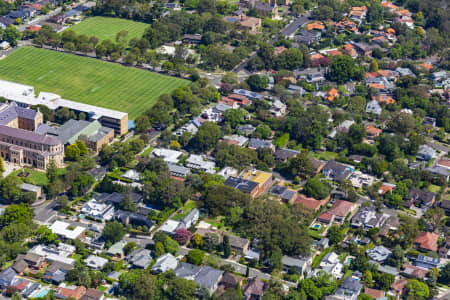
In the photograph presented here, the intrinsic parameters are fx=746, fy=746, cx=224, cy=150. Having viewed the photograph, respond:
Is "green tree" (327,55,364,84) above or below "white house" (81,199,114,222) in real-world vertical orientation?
above

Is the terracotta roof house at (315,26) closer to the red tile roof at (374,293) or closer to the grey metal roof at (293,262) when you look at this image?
the grey metal roof at (293,262)

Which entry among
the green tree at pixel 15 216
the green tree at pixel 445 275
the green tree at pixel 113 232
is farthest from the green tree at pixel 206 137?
the green tree at pixel 445 275

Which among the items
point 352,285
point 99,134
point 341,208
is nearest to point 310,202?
point 341,208

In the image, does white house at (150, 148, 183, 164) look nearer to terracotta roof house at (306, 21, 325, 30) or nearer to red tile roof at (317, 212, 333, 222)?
red tile roof at (317, 212, 333, 222)

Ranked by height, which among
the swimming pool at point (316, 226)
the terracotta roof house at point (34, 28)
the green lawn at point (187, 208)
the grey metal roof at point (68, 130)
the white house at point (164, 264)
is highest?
the white house at point (164, 264)

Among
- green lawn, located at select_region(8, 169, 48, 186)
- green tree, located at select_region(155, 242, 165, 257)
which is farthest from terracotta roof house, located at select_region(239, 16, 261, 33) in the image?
green tree, located at select_region(155, 242, 165, 257)

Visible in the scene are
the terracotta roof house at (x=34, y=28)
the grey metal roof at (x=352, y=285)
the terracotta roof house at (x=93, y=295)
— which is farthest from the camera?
the terracotta roof house at (x=34, y=28)

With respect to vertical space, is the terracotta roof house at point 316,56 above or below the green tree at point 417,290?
below
